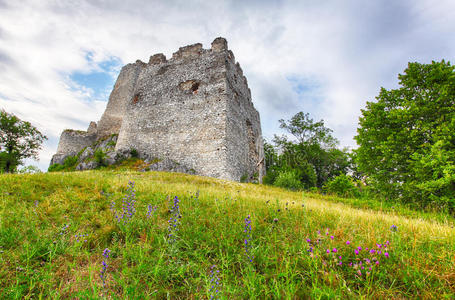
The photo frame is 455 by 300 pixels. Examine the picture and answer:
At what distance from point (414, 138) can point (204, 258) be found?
12169 mm

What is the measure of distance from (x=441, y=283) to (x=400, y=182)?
437 inches

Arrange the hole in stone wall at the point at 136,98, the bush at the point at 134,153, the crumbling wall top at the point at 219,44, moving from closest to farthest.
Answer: the crumbling wall top at the point at 219,44
the bush at the point at 134,153
the hole in stone wall at the point at 136,98

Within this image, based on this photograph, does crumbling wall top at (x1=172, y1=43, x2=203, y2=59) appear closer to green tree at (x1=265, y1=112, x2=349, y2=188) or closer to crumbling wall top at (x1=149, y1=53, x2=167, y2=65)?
crumbling wall top at (x1=149, y1=53, x2=167, y2=65)

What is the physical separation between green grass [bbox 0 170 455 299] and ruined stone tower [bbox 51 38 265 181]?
11324mm

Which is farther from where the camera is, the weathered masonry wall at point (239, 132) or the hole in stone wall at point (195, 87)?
the hole in stone wall at point (195, 87)

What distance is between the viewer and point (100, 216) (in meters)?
2.96

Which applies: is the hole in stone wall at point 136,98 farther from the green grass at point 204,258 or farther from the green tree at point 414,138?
the green tree at point 414,138

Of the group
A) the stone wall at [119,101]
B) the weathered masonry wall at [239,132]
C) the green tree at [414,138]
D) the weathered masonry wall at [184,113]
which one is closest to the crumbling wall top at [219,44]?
the weathered masonry wall at [184,113]

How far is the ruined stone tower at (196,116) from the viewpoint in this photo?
50.2 feet

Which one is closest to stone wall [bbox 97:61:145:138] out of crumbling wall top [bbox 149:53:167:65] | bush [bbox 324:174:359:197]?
crumbling wall top [bbox 149:53:167:65]

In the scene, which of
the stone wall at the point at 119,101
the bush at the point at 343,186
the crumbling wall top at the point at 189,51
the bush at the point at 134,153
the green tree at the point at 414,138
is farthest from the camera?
the stone wall at the point at 119,101

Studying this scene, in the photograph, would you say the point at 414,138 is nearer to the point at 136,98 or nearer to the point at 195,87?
the point at 195,87

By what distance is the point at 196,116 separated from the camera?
1661 centimetres

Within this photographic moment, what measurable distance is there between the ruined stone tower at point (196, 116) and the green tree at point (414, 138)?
938 centimetres
